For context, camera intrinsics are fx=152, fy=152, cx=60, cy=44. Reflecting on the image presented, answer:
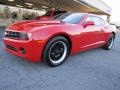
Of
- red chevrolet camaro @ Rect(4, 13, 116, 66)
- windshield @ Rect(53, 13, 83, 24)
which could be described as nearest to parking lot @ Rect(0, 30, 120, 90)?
red chevrolet camaro @ Rect(4, 13, 116, 66)

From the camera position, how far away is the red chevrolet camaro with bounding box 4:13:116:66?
320 centimetres

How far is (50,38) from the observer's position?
3369 mm

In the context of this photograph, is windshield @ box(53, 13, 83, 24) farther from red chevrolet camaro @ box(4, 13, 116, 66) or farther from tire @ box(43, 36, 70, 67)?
tire @ box(43, 36, 70, 67)

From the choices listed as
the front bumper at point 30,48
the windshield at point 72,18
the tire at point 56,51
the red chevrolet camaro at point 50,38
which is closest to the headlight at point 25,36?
the red chevrolet camaro at point 50,38

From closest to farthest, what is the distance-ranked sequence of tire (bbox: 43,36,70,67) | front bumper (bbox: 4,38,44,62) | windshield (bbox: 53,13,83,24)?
front bumper (bbox: 4,38,44,62), tire (bbox: 43,36,70,67), windshield (bbox: 53,13,83,24)

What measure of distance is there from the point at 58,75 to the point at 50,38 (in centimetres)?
83

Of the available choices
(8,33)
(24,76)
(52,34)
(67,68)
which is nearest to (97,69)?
(67,68)

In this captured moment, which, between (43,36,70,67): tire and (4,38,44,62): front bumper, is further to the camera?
(43,36,70,67): tire

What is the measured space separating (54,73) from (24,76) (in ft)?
2.13

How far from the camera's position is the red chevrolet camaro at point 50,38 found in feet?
10.5

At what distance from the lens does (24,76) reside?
3023 mm

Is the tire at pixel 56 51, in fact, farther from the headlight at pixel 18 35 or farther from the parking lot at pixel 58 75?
the headlight at pixel 18 35

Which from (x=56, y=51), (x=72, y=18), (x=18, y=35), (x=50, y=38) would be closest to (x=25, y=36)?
(x=18, y=35)

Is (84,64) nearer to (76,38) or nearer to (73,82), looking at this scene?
(76,38)
